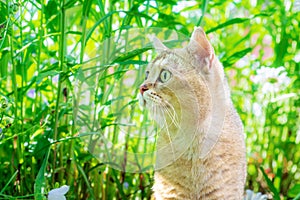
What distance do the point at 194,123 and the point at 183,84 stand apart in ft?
0.30

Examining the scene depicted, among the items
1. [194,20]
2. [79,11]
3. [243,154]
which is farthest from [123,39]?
[194,20]

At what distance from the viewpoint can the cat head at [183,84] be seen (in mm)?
1195

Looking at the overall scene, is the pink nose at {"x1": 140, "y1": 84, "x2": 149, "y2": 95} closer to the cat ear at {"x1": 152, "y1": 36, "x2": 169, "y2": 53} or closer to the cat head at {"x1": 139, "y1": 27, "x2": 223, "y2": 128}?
the cat head at {"x1": 139, "y1": 27, "x2": 223, "y2": 128}

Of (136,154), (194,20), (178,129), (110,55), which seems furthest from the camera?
(194,20)

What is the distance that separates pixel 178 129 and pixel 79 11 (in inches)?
18.7

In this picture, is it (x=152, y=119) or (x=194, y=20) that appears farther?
(x=194, y=20)

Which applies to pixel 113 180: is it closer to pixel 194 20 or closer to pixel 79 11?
pixel 79 11

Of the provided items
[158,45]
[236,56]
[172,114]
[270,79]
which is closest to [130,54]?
[158,45]

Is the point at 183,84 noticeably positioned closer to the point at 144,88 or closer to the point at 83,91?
the point at 144,88

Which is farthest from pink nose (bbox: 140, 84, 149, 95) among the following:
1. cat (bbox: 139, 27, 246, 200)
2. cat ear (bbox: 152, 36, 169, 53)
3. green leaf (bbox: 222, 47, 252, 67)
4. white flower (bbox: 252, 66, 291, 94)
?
white flower (bbox: 252, 66, 291, 94)

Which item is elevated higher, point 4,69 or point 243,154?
point 4,69

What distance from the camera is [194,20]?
187 cm

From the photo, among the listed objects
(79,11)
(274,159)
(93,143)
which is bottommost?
(274,159)

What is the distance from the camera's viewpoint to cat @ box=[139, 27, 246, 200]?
120cm
